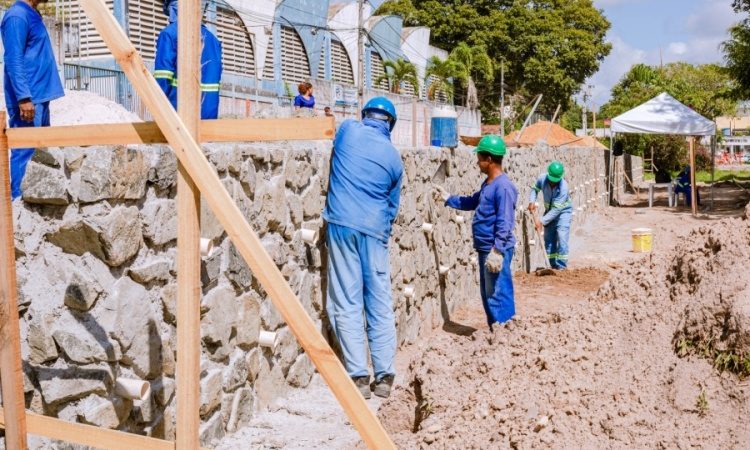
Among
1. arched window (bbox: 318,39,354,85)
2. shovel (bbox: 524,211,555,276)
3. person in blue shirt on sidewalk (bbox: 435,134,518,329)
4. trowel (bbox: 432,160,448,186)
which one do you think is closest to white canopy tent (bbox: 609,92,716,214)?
shovel (bbox: 524,211,555,276)

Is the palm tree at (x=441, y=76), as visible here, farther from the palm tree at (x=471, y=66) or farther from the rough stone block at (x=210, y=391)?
the rough stone block at (x=210, y=391)

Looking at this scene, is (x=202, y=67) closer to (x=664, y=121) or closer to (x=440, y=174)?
(x=440, y=174)

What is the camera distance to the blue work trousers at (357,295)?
500 centimetres

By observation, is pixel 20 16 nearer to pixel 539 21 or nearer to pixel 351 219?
pixel 351 219

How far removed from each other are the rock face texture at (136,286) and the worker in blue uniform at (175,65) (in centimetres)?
98

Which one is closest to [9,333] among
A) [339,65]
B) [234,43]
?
[234,43]

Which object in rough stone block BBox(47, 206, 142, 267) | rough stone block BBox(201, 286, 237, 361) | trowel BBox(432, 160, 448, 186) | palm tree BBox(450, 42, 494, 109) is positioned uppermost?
palm tree BBox(450, 42, 494, 109)

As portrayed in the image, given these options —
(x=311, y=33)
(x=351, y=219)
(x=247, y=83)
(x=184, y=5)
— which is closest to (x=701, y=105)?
(x=311, y=33)

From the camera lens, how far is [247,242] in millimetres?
2426

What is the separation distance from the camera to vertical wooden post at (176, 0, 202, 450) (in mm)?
2525

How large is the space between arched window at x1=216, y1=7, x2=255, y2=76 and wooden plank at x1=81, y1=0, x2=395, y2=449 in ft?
53.8

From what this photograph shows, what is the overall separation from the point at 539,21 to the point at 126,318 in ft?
133

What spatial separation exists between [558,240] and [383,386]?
6512mm

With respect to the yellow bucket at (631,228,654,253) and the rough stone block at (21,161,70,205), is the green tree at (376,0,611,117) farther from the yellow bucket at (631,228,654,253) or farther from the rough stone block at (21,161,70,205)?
the rough stone block at (21,161,70,205)
